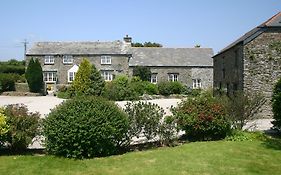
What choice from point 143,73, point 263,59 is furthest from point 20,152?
point 143,73

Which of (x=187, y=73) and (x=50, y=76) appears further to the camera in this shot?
(x=50, y=76)

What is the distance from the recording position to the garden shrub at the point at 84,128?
9328mm

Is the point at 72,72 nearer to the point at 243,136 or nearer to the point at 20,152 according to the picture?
the point at 243,136

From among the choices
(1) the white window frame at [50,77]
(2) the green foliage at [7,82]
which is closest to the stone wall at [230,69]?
(2) the green foliage at [7,82]

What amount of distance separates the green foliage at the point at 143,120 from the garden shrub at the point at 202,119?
107 cm

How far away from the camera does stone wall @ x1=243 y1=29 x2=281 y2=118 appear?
2248 cm

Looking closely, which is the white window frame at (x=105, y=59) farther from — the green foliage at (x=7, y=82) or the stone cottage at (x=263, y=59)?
the stone cottage at (x=263, y=59)

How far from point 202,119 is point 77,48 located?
41314 millimetres

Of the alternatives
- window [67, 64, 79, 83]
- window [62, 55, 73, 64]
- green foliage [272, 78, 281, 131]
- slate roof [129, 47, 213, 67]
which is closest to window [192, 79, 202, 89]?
slate roof [129, 47, 213, 67]

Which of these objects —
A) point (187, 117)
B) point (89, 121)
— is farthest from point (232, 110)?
point (89, 121)

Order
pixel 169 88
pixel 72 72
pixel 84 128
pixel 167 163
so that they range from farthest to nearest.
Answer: pixel 72 72 → pixel 169 88 → pixel 84 128 → pixel 167 163

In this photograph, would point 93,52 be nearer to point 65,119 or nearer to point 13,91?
point 13,91

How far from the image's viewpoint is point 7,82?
42125mm

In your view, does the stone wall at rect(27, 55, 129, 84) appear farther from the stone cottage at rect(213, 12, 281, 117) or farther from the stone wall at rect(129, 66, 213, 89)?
the stone cottage at rect(213, 12, 281, 117)
